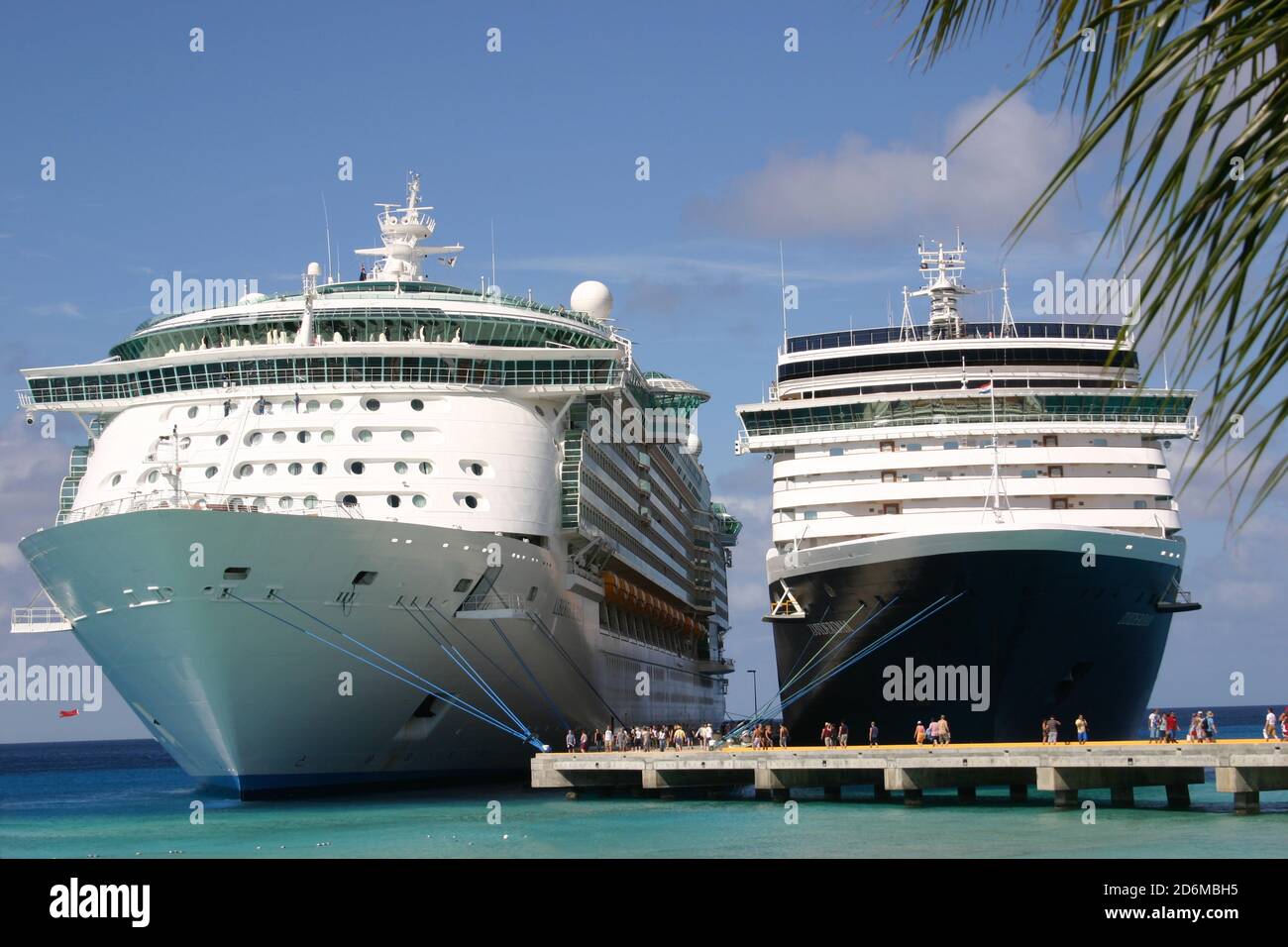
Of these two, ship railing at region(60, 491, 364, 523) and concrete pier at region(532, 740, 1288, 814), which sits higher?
ship railing at region(60, 491, 364, 523)

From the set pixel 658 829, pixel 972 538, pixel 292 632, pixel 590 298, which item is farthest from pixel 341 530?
pixel 590 298

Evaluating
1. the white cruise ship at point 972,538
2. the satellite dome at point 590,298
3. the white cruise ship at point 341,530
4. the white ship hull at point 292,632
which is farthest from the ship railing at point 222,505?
the satellite dome at point 590,298

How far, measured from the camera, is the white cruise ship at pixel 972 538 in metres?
34.8

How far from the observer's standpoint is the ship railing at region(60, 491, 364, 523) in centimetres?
3366

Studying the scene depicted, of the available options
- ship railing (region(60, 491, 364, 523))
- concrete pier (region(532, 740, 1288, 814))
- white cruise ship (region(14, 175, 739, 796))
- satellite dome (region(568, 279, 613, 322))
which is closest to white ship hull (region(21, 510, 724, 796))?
white cruise ship (region(14, 175, 739, 796))

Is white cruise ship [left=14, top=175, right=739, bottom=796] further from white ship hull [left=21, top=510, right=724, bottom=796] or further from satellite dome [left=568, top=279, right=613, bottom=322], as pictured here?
satellite dome [left=568, top=279, right=613, bottom=322]

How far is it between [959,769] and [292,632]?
14654 millimetres

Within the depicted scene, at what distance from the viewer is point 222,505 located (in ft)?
110

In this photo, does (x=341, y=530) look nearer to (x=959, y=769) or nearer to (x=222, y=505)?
(x=222, y=505)

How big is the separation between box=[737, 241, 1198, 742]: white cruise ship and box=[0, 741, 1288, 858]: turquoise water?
2.62 metres

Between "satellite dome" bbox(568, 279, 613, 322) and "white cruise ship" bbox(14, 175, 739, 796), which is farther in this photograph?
"satellite dome" bbox(568, 279, 613, 322)

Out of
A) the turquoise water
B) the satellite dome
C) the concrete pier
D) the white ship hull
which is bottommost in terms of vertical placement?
the turquoise water
